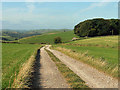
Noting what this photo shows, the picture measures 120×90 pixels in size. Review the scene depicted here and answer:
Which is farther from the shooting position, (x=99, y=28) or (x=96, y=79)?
(x=99, y=28)

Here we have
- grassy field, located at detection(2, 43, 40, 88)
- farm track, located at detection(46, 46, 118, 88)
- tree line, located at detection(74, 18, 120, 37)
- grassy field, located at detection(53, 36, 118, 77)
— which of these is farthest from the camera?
tree line, located at detection(74, 18, 120, 37)

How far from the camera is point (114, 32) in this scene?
87438 mm

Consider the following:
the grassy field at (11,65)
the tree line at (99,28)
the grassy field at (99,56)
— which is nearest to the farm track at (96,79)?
the grassy field at (99,56)

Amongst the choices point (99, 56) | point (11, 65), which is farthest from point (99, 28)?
point (11, 65)

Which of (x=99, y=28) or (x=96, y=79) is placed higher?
(x=99, y=28)

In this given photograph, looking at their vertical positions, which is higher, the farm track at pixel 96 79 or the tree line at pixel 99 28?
the tree line at pixel 99 28

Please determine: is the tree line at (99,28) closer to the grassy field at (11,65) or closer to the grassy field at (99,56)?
the grassy field at (99,56)

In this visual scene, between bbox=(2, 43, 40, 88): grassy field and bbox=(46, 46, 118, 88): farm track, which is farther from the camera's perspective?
bbox=(46, 46, 118, 88): farm track

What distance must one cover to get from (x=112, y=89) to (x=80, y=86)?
2096 millimetres

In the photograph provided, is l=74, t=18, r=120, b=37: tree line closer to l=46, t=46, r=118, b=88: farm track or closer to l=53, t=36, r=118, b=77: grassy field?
l=53, t=36, r=118, b=77: grassy field

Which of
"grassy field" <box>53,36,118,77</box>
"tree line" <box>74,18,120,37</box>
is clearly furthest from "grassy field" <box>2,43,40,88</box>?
"tree line" <box>74,18,120,37</box>

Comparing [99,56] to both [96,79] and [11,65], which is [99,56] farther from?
[11,65]

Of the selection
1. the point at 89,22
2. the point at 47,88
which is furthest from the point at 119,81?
the point at 89,22

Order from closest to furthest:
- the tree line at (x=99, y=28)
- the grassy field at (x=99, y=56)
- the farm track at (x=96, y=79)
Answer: the farm track at (x=96, y=79), the grassy field at (x=99, y=56), the tree line at (x=99, y=28)
